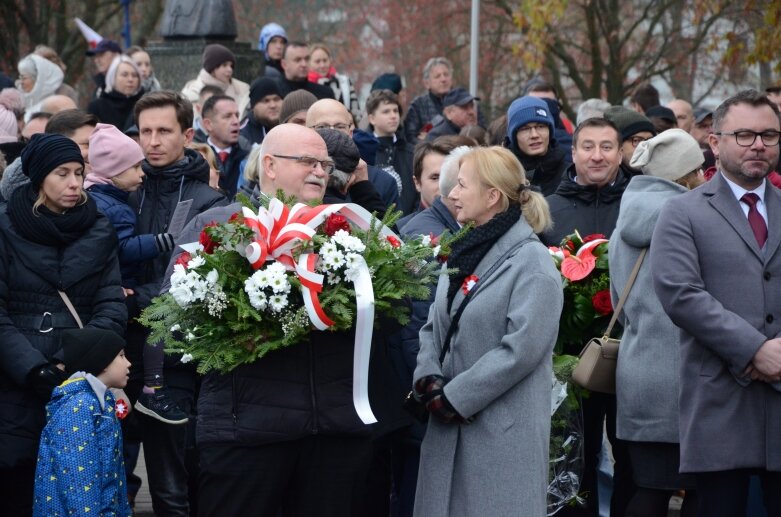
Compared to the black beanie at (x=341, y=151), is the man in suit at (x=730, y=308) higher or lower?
lower

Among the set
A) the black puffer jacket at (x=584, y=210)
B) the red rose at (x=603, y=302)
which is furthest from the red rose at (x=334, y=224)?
the black puffer jacket at (x=584, y=210)

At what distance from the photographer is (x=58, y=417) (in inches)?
229

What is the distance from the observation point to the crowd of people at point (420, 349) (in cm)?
534

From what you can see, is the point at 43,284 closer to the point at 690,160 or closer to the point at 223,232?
the point at 223,232

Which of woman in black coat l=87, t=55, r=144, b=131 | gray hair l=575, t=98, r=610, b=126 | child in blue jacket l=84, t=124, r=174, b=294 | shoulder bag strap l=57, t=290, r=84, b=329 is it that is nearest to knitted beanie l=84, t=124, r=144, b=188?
child in blue jacket l=84, t=124, r=174, b=294

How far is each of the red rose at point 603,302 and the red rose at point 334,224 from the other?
1.94 metres

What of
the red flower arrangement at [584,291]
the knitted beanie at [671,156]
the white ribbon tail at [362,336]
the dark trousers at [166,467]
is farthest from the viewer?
the dark trousers at [166,467]

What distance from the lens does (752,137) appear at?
5719 mm

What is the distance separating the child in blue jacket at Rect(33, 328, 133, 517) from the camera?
18.9 feet

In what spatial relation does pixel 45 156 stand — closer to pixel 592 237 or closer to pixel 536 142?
pixel 592 237

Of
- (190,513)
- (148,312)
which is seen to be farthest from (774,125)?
(190,513)

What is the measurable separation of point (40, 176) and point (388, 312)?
A: 201 cm

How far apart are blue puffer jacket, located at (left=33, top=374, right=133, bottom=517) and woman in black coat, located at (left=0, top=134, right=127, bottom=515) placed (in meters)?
0.21

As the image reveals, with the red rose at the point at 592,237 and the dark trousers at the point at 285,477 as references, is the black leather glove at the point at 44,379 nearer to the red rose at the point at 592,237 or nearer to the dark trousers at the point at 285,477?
the dark trousers at the point at 285,477
